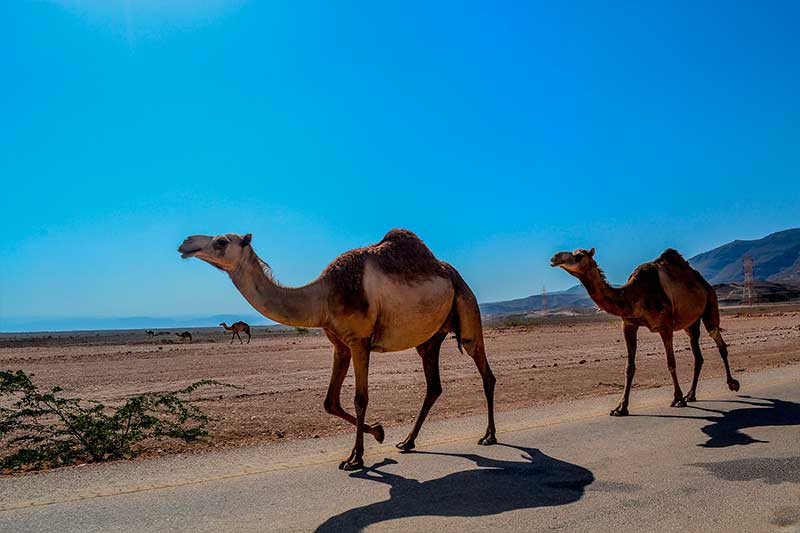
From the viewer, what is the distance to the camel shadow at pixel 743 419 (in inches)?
314

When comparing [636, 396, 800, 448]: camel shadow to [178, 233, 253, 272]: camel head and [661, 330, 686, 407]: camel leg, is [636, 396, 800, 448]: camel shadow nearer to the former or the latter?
[661, 330, 686, 407]: camel leg

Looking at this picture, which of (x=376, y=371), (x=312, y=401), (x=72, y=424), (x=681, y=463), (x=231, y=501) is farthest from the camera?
(x=376, y=371)

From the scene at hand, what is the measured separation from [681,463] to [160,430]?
23.2 ft

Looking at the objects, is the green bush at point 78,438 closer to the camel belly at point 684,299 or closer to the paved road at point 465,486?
Result: the paved road at point 465,486

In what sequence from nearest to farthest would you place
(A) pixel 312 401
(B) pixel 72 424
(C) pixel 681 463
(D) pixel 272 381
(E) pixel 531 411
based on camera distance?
(C) pixel 681 463, (B) pixel 72 424, (E) pixel 531 411, (A) pixel 312 401, (D) pixel 272 381

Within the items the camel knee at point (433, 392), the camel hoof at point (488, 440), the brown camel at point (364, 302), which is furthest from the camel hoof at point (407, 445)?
the camel hoof at point (488, 440)

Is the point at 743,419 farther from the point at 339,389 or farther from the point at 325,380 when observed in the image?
the point at 325,380

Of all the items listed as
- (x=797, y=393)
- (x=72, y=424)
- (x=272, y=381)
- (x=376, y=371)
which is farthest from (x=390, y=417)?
(x=376, y=371)

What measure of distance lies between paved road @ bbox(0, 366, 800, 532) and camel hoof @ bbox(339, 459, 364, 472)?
0.53 ft

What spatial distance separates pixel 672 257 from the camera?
12320 millimetres

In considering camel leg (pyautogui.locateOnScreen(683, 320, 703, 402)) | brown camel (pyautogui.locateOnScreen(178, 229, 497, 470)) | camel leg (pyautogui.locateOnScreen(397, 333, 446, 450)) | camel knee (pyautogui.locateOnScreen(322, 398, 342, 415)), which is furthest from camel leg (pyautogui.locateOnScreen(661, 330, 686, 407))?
camel knee (pyautogui.locateOnScreen(322, 398, 342, 415))

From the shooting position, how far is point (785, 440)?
25.6ft

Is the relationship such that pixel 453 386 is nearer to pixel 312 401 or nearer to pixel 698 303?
pixel 312 401

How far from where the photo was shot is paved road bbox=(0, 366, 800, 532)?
5102mm
